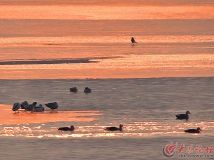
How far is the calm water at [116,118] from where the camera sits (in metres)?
28.7

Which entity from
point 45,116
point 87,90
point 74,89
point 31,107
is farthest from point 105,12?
point 45,116

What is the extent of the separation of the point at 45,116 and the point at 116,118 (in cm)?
195

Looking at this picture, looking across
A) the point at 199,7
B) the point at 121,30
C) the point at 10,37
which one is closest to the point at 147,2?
the point at 199,7

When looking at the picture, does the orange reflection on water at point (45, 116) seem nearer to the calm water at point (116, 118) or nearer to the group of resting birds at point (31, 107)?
the group of resting birds at point (31, 107)

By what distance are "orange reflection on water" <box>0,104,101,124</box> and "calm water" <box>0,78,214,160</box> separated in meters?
0.51

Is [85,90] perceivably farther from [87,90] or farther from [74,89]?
[74,89]

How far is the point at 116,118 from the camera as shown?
33.1 metres

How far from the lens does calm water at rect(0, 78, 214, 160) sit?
94.0 feet

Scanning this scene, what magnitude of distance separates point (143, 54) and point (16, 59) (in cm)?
580

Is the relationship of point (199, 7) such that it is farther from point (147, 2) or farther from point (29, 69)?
point (29, 69)

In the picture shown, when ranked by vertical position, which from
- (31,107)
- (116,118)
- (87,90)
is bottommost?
(116,118)

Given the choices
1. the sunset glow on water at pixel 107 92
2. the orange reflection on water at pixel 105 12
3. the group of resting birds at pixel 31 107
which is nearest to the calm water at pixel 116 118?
the sunset glow on water at pixel 107 92

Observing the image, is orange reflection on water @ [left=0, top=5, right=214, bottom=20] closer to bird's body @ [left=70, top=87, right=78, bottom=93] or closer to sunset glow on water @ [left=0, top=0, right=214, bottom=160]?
sunset glow on water @ [left=0, top=0, right=214, bottom=160]

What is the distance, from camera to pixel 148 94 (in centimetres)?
3797
